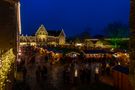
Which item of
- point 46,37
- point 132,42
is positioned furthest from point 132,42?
point 46,37

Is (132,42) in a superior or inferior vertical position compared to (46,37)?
inferior

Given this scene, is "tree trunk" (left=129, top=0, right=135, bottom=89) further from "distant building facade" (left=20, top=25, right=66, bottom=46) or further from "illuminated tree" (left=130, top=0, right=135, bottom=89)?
"distant building facade" (left=20, top=25, right=66, bottom=46)

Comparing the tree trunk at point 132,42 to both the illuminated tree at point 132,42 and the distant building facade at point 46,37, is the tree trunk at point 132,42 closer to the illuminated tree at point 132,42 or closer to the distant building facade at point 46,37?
the illuminated tree at point 132,42

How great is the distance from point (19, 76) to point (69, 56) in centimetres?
2141

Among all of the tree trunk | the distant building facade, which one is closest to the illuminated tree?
the tree trunk

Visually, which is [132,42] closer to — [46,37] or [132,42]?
[132,42]

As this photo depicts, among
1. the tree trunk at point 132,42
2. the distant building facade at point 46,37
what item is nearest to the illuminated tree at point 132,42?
the tree trunk at point 132,42

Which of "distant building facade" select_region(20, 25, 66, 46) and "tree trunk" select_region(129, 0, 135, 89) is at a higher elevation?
"distant building facade" select_region(20, 25, 66, 46)

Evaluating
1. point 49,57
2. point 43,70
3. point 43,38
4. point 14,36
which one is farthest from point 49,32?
point 14,36

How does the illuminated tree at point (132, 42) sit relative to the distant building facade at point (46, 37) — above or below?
below

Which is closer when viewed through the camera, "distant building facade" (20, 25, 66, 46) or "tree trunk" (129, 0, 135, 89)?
"tree trunk" (129, 0, 135, 89)

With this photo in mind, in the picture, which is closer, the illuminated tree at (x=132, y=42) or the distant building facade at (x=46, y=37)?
the illuminated tree at (x=132, y=42)

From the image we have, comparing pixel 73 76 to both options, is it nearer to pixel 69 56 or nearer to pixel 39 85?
pixel 39 85

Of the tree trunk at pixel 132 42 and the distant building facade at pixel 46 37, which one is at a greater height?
the distant building facade at pixel 46 37
